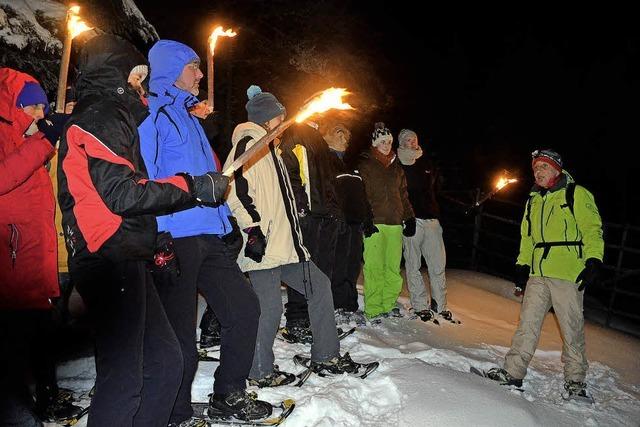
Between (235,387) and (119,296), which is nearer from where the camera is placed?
(119,296)

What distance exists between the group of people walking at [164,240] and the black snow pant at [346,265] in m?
0.88

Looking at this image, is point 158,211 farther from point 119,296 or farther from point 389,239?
point 389,239

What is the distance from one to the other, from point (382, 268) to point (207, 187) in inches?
143

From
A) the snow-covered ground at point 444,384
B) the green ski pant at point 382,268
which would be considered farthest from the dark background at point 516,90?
the snow-covered ground at point 444,384

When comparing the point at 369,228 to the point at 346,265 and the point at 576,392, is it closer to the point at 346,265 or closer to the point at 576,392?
the point at 346,265

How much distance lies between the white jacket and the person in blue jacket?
290mm

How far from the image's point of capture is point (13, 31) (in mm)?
5645

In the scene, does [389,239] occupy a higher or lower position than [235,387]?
higher

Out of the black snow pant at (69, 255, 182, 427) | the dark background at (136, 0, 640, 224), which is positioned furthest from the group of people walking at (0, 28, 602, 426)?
the dark background at (136, 0, 640, 224)

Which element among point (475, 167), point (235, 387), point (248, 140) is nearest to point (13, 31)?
point (248, 140)

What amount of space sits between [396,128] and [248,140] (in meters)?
13.7

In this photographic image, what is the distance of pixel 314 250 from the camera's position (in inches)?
199

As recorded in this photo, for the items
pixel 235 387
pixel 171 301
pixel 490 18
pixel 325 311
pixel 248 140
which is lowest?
pixel 235 387

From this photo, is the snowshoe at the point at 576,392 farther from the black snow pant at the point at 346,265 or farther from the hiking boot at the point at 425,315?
the black snow pant at the point at 346,265
